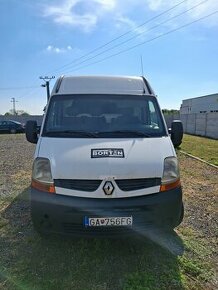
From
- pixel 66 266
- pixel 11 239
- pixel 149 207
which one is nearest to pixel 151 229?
pixel 149 207

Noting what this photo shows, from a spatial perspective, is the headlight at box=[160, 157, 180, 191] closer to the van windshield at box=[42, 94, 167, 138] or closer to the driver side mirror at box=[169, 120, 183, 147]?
the van windshield at box=[42, 94, 167, 138]

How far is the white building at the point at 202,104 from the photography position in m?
45.3

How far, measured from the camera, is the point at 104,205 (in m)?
3.71

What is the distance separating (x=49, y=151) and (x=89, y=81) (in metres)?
1.73

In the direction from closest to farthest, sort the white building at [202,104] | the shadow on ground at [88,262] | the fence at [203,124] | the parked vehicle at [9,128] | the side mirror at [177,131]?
1. the shadow on ground at [88,262]
2. the side mirror at [177,131]
3. the fence at [203,124]
4. the parked vehicle at [9,128]
5. the white building at [202,104]

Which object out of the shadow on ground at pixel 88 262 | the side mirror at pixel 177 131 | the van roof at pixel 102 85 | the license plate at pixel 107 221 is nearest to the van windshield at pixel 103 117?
the van roof at pixel 102 85

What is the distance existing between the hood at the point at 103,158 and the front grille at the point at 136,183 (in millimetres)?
49

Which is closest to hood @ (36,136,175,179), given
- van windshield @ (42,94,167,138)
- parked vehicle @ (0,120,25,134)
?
van windshield @ (42,94,167,138)

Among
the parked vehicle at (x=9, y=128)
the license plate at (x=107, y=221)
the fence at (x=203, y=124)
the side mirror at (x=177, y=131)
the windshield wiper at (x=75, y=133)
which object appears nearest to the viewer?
the license plate at (x=107, y=221)

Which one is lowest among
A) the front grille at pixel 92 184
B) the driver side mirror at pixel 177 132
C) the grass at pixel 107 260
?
the grass at pixel 107 260

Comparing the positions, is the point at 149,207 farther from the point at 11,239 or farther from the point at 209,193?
the point at 209,193

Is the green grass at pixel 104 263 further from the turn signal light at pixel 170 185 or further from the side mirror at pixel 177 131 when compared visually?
the side mirror at pixel 177 131

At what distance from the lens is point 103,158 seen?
3.84m

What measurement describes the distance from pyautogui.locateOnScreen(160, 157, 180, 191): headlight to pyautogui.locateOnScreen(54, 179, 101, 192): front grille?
0.78 metres
